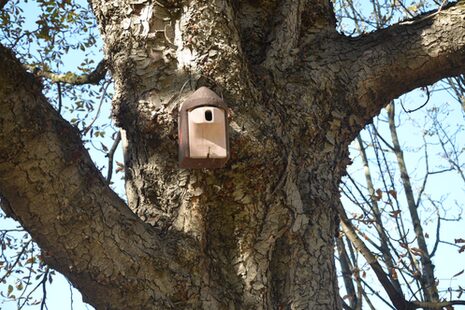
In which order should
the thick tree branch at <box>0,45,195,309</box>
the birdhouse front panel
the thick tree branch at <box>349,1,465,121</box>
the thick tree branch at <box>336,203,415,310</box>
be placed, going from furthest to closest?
the thick tree branch at <box>336,203,415,310</box>
the thick tree branch at <box>349,1,465,121</box>
the birdhouse front panel
the thick tree branch at <box>0,45,195,309</box>

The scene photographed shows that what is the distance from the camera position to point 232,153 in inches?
107

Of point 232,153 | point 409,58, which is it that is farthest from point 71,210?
point 409,58

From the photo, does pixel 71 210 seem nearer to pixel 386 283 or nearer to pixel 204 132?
pixel 204 132

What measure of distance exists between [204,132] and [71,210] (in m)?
0.56

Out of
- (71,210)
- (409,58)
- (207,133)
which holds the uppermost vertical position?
(409,58)

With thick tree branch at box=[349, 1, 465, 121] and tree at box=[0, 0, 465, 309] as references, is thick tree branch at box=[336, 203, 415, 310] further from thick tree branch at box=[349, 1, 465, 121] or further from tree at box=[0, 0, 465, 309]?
thick tree branch at box=[349, 1, 465, 121]

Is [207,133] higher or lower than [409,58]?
lower

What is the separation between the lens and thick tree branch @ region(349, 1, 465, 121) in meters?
3.24

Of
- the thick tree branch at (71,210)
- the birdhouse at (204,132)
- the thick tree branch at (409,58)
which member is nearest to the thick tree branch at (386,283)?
the thick tree branch at (409,58)

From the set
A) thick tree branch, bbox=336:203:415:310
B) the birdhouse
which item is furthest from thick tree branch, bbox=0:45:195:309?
thick tree branch, bbox=336:203:415:310

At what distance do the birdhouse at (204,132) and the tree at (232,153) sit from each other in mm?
180

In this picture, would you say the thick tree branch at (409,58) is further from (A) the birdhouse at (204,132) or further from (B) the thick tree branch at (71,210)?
(B) the thick tree branch at (71,210)

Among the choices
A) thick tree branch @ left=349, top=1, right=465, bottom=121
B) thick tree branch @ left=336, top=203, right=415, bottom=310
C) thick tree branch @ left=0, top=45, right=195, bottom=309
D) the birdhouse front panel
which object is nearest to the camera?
thick tree branch @ left=0, top=45, right=195, bottom=309

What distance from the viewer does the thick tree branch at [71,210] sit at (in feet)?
7.34
